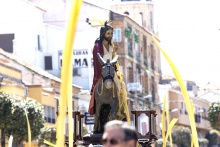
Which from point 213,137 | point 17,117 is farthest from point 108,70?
point 213,137

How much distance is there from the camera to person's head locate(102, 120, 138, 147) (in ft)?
26.7

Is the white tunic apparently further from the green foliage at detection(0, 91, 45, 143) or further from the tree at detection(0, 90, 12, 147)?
the tree at detection(0, 90, 12, 147)

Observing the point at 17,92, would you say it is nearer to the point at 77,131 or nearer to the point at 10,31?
the point at 10,31

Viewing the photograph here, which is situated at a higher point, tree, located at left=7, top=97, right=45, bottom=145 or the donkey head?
the donkey head

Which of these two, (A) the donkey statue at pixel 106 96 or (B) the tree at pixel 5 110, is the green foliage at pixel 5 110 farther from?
(A) the donkey statue at pixel 106 96

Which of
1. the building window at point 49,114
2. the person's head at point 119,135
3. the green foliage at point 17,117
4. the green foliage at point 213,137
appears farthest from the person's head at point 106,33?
the green foliage at point 213,137

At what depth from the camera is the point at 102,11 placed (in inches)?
3469


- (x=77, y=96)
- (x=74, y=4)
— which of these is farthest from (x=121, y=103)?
(x=77, y=96)

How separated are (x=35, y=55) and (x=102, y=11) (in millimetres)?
12550

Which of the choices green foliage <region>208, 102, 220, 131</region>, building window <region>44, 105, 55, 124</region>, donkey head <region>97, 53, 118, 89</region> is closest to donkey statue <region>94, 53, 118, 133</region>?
donkey head <region>97, 53, 118, 89</region>

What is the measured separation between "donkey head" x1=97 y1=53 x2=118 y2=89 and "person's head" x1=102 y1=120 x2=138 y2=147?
35.3ft

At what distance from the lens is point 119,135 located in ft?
26.7

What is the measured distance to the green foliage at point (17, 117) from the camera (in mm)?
45219

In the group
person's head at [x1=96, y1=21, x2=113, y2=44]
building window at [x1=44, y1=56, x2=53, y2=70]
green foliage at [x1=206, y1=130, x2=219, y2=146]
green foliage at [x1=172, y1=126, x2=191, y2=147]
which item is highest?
building window at [x1=44, y1=56, x2=53, y2=70]
